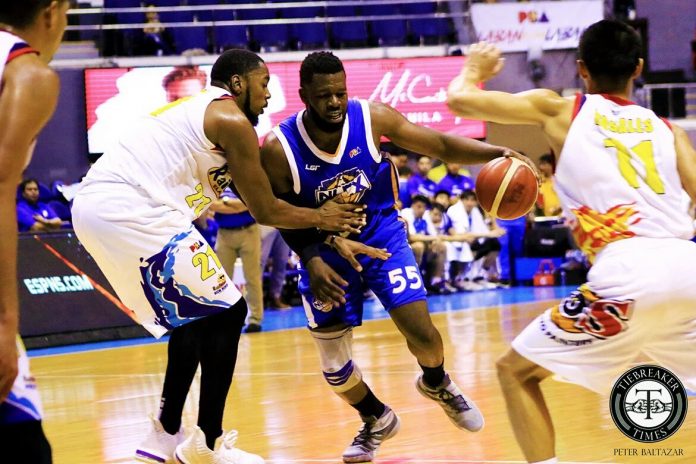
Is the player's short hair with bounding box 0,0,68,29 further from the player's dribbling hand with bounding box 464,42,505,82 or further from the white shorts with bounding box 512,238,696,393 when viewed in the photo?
the white shorts with bounding box 512,238,696,393

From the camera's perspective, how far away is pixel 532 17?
17.5 metres

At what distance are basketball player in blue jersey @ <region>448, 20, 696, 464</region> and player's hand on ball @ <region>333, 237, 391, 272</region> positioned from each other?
4.61 ft

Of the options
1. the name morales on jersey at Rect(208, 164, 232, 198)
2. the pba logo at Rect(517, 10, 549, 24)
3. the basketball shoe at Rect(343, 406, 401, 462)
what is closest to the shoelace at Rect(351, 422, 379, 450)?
the basketball shoe at Rect(343, 406, 401, 462)

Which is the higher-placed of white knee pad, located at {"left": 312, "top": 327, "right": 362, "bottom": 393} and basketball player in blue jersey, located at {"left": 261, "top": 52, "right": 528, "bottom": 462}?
basketball player in blue jersey, located at {"left": 261, "top": 52, "right": 528, "bottom": 462}

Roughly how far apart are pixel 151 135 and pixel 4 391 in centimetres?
260

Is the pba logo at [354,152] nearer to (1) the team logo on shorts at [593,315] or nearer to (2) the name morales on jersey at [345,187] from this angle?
(2) the name morales on jersey at [345,187]

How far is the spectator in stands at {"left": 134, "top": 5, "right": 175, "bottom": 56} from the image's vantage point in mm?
15844

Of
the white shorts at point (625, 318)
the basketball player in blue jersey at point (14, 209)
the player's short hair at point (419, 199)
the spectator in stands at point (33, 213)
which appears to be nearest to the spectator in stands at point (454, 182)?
the player's short hair at point (419, 199)

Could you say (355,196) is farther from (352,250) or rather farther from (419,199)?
(419,199)

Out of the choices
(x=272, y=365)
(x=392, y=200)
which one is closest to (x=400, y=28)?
(x=272, y=365)

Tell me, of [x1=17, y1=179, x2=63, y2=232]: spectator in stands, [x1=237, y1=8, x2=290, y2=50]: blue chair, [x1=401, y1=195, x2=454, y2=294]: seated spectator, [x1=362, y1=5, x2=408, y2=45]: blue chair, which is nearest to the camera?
[x1=17, y1=179, x2=63, y2=232]: spectator in stands

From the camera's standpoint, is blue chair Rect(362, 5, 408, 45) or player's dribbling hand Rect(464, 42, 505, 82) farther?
blue chair Rect(362, 5, 408, 45)

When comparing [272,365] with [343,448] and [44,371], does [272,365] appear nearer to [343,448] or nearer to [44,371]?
[44,371]

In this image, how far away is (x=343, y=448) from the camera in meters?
5.53
